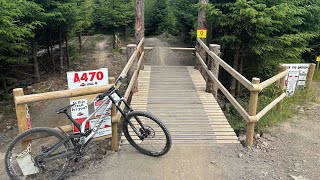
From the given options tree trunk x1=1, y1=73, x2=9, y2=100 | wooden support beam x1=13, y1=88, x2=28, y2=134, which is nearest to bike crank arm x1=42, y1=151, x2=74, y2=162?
wooden support beam x1=13, y1=88, x2=28, y2=134

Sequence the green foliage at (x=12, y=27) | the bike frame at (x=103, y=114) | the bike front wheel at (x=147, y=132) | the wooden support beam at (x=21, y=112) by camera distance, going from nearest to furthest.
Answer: the wooden support beam at (x=21, y=112), the bike frame at (x=103, y=114), the bike front wheel at (x=147, y=132), the green foliage at (x=12, y=27)

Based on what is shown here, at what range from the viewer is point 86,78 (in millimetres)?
3887

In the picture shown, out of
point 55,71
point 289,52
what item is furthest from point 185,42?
point 289,52

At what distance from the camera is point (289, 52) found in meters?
8.62

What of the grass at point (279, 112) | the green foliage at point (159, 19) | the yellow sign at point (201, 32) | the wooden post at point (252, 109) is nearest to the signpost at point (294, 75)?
the grass at point (279, 112)

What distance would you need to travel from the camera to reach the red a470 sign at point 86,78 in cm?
377

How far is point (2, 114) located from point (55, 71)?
15.4 ft

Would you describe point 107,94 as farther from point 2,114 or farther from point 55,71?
point 55,71

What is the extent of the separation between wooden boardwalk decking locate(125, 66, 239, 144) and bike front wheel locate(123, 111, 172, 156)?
0.46m

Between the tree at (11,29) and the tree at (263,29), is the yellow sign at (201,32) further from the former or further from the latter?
the tree at (11,29)

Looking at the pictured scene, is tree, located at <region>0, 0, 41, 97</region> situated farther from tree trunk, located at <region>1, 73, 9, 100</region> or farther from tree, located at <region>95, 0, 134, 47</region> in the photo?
tree, located at <region>95, 0, 134, 47</region>

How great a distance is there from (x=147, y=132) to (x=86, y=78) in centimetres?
120

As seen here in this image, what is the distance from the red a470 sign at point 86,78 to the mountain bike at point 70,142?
25cm

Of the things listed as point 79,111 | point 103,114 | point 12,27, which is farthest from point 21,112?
point 12,27
